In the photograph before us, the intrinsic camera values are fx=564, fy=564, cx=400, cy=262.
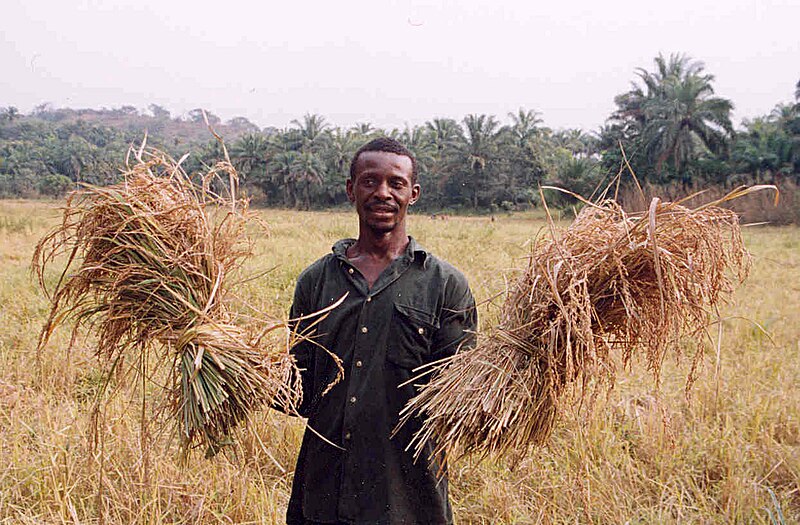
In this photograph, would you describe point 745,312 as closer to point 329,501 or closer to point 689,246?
point 689,246

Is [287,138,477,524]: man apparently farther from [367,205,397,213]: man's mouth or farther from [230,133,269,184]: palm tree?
[230,133,269,184]: palm tree

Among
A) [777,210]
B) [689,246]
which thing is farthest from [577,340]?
[777,210]

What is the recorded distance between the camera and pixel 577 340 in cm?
138

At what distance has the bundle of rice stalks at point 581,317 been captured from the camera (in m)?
1.42

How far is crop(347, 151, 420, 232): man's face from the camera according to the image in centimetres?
172

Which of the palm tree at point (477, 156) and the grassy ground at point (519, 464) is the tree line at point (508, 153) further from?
the grassy ground at point (519, 464)

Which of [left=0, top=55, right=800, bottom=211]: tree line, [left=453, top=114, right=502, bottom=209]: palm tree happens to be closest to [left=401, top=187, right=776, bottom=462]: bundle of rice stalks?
[left=0, top=55, right=800, bottom=211]: tree line

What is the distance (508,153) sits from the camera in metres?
39.0

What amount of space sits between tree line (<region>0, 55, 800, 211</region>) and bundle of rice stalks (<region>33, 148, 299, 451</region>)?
19.5 metres

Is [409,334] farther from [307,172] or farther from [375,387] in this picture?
[307,172]

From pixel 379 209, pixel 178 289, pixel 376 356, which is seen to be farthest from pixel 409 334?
pixel 178 289

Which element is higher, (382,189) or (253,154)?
(253,154)

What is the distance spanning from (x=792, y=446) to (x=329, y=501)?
9.06 ft

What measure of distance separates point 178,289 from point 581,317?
107cm
